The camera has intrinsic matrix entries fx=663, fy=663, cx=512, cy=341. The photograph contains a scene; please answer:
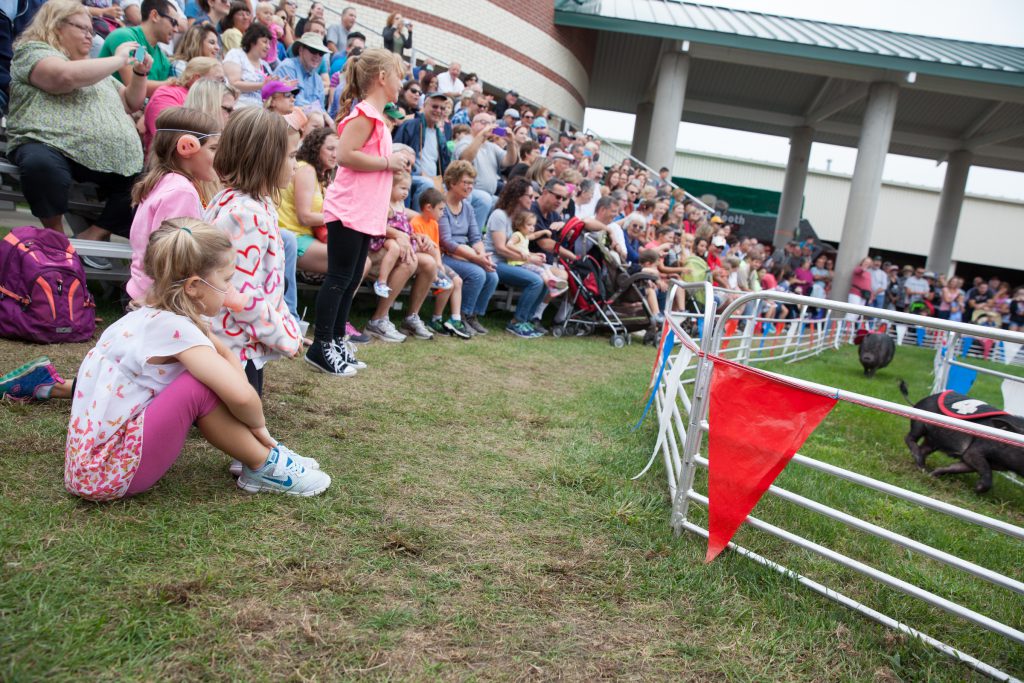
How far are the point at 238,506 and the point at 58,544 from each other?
0.62 m

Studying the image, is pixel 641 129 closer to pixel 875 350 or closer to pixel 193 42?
pixel 875 350

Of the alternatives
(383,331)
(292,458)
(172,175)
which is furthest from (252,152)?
(383,331)

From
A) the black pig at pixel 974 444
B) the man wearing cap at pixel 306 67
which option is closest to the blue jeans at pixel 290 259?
the man wearing cap at pixel 306 67

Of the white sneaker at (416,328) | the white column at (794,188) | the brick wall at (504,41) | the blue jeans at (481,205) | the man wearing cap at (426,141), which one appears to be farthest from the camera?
the white column at (794,188)

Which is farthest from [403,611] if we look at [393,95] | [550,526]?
[393,95]

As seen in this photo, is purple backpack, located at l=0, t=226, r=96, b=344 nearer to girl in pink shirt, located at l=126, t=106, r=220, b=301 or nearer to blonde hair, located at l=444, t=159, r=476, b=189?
girl in pink shirt, located at l=126, t=106, r=220, b=301

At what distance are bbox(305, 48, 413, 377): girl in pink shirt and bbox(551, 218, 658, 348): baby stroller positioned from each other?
3.91m

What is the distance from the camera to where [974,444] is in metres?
4.58

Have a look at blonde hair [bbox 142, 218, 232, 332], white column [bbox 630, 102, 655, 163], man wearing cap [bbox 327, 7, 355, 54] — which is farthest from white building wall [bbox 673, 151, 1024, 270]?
blonde hair [bbox 142, 218, 232, 332]

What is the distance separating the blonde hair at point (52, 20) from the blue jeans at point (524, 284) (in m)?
4.51

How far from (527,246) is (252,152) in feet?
16.7

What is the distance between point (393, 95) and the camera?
4352mm

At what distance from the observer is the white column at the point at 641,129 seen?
25031mm

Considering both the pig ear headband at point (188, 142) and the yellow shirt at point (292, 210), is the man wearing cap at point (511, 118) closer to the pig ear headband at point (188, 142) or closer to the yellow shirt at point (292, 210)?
the yellow shirt at point (292, 210)
